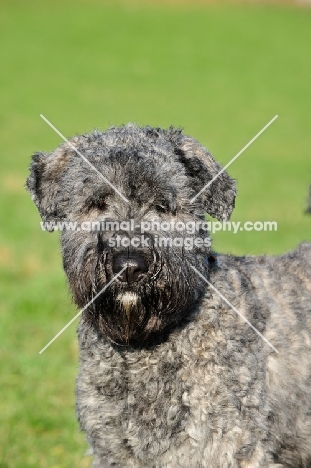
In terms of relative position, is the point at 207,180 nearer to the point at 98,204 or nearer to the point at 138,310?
the point at 98,204

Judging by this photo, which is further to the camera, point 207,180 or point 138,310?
point 207,180

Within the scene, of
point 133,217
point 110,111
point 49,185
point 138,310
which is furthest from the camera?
point 110,111

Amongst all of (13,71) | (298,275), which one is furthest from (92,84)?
(298,275)

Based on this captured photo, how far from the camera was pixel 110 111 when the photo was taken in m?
29.2

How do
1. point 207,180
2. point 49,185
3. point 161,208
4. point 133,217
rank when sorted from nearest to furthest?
1. point 133,217
2. point 161,208
3. point 207,180
4. point 49,185

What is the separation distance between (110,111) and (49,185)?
24.6 m

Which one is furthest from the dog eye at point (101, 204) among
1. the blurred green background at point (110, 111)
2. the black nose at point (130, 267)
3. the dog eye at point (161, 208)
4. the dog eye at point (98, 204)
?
the blurred green background at point (110, 111)

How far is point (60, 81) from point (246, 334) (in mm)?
33487

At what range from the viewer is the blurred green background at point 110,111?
7652 mm

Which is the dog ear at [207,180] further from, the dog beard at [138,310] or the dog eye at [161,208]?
the dog beard at [138,310]

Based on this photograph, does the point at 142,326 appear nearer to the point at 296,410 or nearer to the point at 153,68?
A: the point at 296,410

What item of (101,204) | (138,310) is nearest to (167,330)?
(138,310)

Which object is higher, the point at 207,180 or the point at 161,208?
the point at 207,180

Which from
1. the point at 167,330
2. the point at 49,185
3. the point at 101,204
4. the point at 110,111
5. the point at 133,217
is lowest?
the point at 167,330
